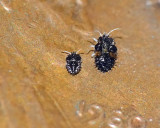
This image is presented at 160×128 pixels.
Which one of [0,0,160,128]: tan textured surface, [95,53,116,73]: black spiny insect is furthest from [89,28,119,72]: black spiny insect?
[0,0,160,128]: tan textured surface

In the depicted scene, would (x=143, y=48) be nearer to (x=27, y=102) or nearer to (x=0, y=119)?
(x=27, y=102)

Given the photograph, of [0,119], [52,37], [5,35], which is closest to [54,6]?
[52,37]

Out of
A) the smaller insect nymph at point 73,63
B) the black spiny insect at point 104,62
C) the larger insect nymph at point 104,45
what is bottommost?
the smaller insect nymph at point 73,63

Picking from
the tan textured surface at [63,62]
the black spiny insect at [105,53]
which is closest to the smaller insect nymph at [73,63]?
the tan textured surface at [63,62]

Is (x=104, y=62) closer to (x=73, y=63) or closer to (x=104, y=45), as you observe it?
(x=104, y=45)

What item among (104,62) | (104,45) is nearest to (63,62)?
(104,62)

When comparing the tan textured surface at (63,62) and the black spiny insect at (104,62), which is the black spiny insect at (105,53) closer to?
the black spiny insect at (104,62)
